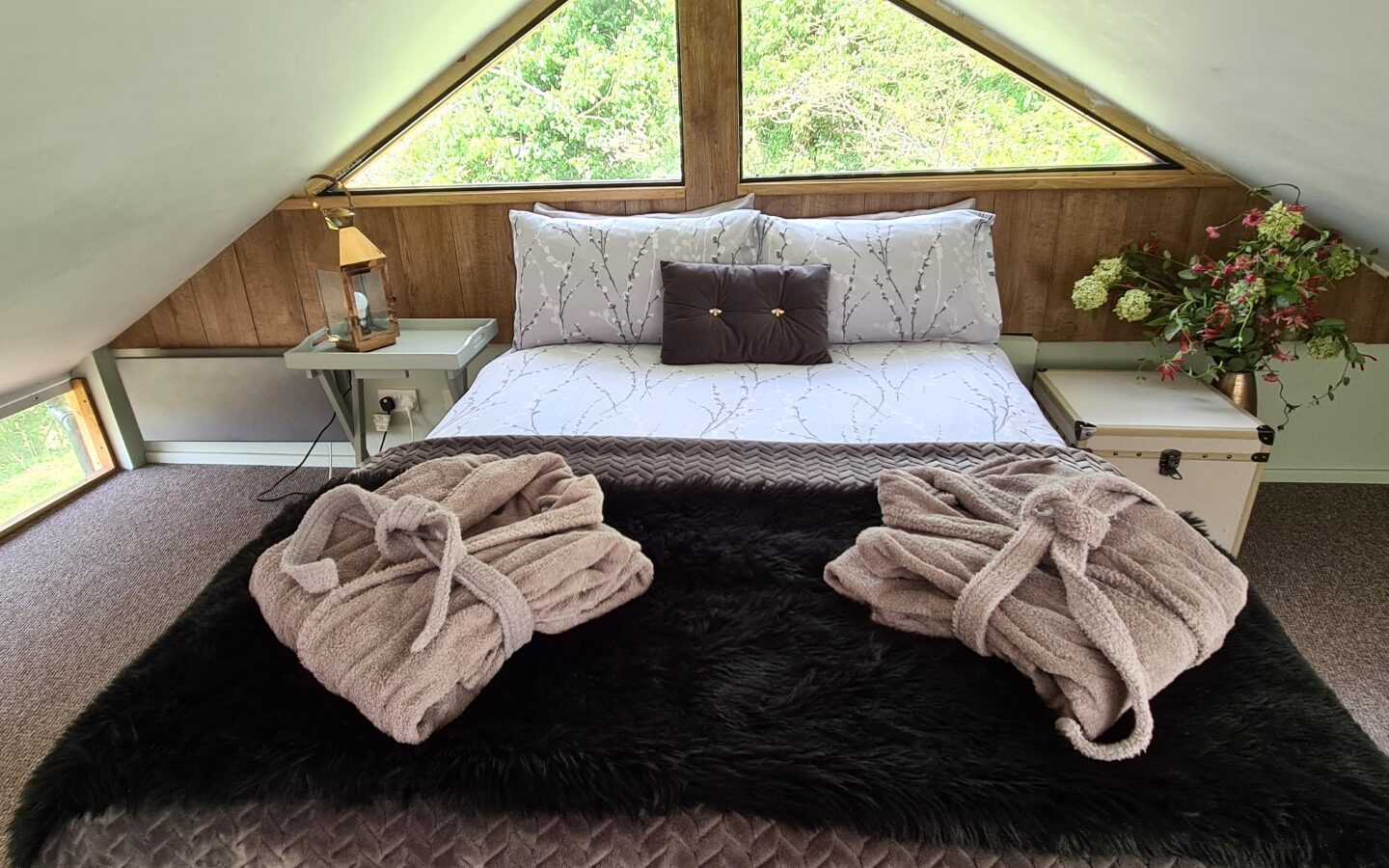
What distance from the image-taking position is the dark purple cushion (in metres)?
2.06

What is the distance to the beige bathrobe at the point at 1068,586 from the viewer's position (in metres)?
0.89

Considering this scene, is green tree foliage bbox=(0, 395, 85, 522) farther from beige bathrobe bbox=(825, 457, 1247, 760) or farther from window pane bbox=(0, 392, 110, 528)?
beige bathrobe bbox=(825, 457, 1247, 760)

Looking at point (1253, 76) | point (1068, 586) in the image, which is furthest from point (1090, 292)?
point (1068, 586)

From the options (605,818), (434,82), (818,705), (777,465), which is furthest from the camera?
(434,82)

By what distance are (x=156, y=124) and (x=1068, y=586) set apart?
1.84 metres

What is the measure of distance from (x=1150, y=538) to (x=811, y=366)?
1094 millimetres

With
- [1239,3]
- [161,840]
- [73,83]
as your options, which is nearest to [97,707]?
[161,840]

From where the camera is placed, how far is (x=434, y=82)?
8.08 ft

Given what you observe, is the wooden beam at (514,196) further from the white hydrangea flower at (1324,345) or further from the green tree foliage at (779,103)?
the white hydrangea flower at (1324,345)

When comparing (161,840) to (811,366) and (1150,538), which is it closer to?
(1150,538)

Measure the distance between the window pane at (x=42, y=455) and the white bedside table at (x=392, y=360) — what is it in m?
0.91

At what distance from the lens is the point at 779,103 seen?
7.88 ft

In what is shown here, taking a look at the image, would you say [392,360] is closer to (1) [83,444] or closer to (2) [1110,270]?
(1) [83,444]

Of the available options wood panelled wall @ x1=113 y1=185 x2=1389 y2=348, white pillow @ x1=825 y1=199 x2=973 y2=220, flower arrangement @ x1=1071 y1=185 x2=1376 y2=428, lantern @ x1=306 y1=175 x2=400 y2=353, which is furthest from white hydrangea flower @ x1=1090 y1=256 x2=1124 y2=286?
lantern @ x1=306 y1=175 x2=400 y2=353
